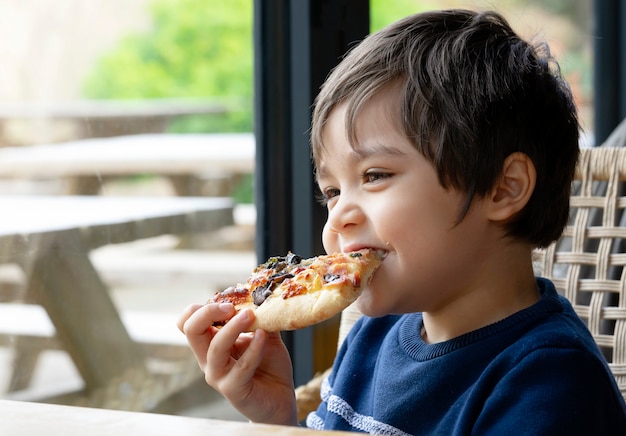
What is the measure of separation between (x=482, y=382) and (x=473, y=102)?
384mm

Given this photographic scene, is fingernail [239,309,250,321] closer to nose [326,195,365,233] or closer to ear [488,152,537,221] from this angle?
nose [326,195,365,233]

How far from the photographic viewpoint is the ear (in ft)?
3.99

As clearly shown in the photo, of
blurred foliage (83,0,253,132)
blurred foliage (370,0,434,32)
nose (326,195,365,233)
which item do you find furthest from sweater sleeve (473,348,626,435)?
blurred foliage (370,0,434,32)

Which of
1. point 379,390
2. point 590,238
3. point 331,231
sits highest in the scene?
point 331,231

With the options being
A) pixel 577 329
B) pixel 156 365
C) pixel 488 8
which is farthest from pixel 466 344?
pixel 156 365

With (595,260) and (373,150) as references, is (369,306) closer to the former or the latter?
(373,150)

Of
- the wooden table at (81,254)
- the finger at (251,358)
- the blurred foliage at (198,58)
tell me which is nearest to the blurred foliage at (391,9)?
the blurred foliage at (198,58)

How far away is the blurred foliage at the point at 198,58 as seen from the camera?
77.2 inches

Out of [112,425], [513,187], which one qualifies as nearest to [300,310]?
[513,187]

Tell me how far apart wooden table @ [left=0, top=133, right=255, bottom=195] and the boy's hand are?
63 cm

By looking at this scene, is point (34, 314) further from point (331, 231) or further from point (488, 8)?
point (488, 8)

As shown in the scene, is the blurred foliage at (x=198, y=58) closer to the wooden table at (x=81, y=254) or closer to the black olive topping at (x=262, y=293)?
the wooden table at (x=81, y=254)

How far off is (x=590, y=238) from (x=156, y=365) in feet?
3.47

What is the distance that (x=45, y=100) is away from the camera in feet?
5.61
